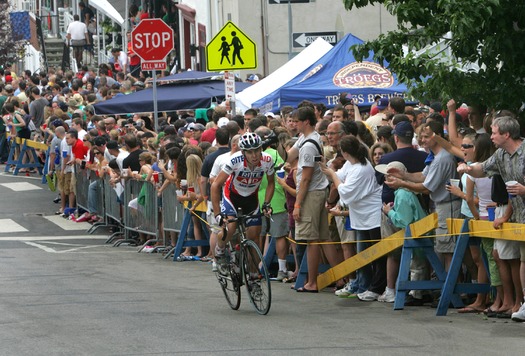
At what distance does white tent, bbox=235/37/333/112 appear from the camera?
2416cm

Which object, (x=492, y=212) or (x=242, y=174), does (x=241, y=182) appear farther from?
(x=492, y=212)

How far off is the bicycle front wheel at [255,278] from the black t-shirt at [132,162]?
867cm

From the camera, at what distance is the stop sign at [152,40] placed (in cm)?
2362

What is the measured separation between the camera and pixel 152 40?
78.0ft

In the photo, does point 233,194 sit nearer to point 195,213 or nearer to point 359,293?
point 359,293

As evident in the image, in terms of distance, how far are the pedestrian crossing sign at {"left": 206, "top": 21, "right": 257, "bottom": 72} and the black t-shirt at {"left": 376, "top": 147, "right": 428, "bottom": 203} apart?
719cm

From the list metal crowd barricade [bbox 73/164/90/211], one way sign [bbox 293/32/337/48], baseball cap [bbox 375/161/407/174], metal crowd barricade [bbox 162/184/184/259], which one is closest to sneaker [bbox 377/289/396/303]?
baseball cap [bbox 375/161/407/174]

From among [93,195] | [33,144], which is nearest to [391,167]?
[93,195]

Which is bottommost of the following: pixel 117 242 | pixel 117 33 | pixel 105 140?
pixel 117 242

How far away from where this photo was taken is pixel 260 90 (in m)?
24.4

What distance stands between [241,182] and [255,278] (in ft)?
3.46

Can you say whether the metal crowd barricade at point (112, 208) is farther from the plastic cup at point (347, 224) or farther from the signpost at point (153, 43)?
the plastic cup at point (347, 224)

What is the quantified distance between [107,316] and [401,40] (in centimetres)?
400

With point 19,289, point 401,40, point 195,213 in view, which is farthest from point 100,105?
point 401,40
